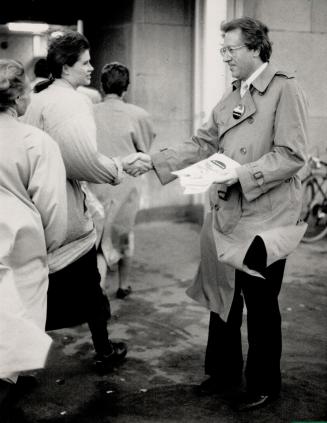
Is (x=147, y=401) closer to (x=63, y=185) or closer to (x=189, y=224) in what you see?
(x=63, y=185)

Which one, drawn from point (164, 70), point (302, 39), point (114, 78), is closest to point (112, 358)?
point (114, 78)

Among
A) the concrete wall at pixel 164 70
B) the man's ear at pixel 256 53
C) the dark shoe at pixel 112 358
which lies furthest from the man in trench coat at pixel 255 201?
the concrete wall at pixel 164 70

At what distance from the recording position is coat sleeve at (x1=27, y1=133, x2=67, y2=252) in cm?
356

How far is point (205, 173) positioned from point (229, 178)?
0.52 ft

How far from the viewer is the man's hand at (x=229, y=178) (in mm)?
4145

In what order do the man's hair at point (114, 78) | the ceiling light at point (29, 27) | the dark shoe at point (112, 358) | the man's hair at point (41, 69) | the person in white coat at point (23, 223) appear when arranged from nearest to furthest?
1. the person in white coat at point (23, 223)
2. the dark shoe at point (112, 358)
3. the man's hair at point (114, 78)
4. the man's hair at point (41, 69)
5. the ceiling light at point (29, 27)

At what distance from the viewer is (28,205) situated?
356 centimetres

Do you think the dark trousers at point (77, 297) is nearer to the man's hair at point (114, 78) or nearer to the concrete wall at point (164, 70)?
the man's hair at point (114, 78)

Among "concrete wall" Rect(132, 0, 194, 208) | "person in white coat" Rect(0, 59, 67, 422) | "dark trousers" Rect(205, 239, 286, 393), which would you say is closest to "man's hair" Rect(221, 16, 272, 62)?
"dark trousers" Rect(205, 239, 286, 393)

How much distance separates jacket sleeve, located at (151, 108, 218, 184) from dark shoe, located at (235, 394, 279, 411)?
4.64 feet

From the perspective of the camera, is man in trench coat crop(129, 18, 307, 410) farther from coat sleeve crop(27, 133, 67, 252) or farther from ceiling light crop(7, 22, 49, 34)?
ceiling light crop(7, 22, 49, 34)

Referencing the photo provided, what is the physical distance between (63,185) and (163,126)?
22.3ft

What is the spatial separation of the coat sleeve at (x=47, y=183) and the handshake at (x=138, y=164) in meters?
1.14

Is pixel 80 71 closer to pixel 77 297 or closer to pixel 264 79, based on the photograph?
pixel 264 79
